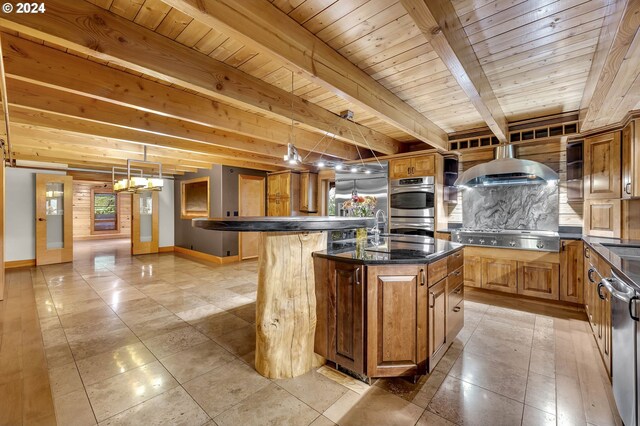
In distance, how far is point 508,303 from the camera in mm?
3602

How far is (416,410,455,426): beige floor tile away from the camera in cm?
158

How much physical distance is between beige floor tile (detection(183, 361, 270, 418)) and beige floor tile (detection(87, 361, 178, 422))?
0.20 m

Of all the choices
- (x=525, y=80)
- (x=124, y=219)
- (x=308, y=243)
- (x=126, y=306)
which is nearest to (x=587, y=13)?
(x=525, y=80)

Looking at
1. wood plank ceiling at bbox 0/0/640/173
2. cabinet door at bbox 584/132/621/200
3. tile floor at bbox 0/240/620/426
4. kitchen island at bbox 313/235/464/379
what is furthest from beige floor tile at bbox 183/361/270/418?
cabinet door at bbox 584/132/621/200

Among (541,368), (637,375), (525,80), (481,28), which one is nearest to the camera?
(637,375)

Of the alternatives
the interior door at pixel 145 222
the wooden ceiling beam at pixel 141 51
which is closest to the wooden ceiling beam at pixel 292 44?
the wooden ceiling beam at pixel 141 51

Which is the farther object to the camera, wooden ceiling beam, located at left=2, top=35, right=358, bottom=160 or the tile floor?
wooden ceiling beam, located at left=2, top=35, right=358, bottom=160

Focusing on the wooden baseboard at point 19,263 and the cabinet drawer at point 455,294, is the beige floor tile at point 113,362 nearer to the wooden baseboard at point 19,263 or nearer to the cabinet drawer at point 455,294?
the cabinet drawer at point 455,294

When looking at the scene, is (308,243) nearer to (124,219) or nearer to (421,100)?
(421,100)

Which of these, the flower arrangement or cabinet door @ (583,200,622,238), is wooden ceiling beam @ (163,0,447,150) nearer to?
the flower arrangement

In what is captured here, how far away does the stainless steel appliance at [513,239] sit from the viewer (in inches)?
133

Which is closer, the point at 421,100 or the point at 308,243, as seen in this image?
the point at 308,243

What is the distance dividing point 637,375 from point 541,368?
1.03m

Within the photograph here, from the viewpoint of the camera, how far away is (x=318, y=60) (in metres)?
1.99
